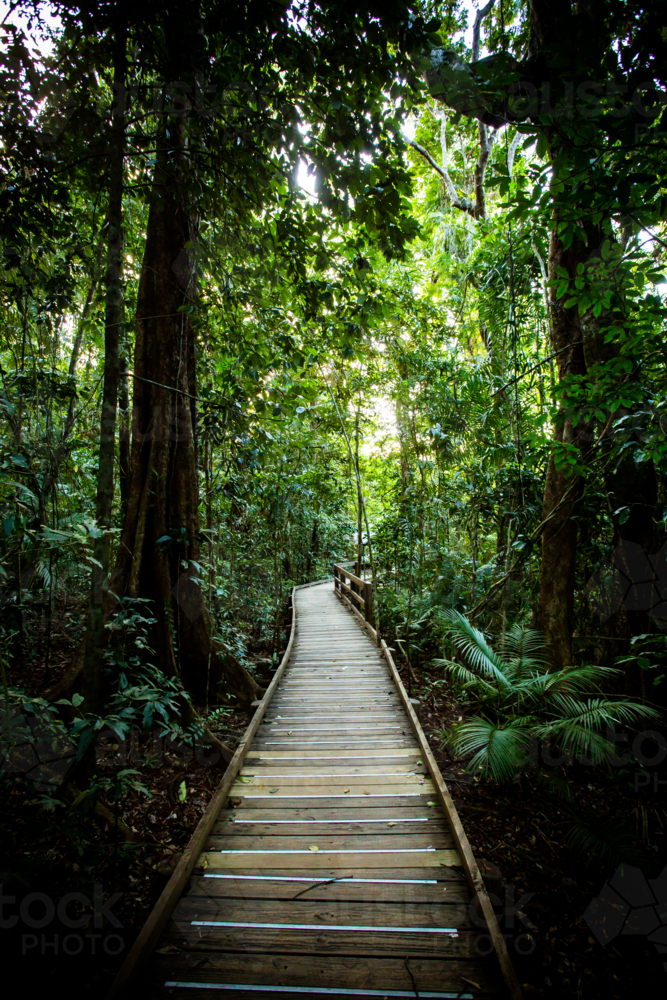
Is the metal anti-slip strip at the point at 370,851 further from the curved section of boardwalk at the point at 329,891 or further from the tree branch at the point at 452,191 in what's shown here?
the tree branch at the point at 452,191

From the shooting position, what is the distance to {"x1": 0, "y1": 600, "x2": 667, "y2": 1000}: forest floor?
5.92 ft

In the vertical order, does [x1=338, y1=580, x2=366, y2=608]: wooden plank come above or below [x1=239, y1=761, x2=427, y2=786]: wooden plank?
above

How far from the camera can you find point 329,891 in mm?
2223

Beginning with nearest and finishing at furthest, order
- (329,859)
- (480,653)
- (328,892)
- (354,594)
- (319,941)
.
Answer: (319,941) < (328,892) < (329,859) < (480,653) < (354,594)

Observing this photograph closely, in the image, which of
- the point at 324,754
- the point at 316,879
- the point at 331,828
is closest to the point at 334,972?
the point at 316,879

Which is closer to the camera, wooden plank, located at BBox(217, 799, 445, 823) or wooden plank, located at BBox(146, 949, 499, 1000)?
wooden plank, located at BBox(146, 949, 499, 1000)

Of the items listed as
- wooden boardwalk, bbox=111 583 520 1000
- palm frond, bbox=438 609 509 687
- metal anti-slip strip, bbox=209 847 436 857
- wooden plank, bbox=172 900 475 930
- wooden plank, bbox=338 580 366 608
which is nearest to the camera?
wooden boardwalk, bbox=111 583 520 1000

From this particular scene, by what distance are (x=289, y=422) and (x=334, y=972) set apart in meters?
3.71

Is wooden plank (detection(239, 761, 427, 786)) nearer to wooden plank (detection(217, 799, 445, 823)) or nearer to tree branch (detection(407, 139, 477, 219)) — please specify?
wooden plank (detection(217, 799, 445, 823))

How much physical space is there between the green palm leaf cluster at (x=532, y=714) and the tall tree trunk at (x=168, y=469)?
260 cm

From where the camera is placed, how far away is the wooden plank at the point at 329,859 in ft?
7.86

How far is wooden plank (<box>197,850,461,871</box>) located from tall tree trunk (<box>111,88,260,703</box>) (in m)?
1.64

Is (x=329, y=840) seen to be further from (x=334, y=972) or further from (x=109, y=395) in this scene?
(x=109, y=395)

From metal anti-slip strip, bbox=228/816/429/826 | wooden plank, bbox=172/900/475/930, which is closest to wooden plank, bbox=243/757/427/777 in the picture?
metal anti-slip strip, bbox=228/816/429/826
